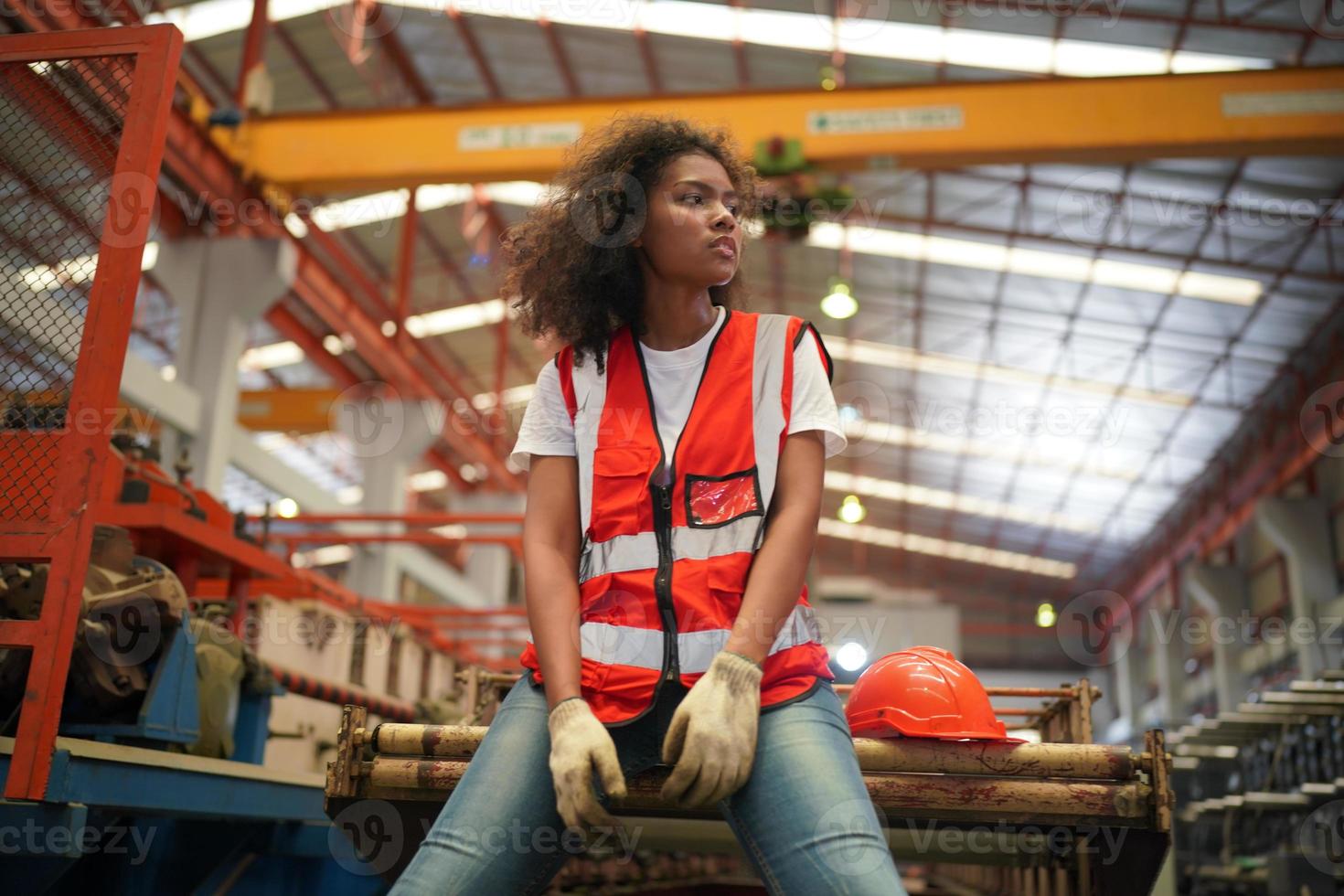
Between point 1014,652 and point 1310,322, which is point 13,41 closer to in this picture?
point 1310,322

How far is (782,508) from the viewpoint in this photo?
1.64m

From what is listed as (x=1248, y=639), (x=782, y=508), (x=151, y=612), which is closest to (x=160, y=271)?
(x=151, y=612)

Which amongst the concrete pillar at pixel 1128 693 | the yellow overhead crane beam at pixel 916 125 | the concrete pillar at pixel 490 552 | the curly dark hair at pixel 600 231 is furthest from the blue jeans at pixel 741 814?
the concrete pillar at pixel 1128 693

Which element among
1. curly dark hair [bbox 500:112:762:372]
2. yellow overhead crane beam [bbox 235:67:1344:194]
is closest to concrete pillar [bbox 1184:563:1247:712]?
yellow overhead crane beam [bbox 235:67:1344:194]

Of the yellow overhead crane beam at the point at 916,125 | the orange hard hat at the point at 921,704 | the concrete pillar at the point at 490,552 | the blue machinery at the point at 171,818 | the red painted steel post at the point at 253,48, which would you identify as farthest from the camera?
the concrete pillar at the point at 490,552

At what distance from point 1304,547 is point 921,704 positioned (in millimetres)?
15777

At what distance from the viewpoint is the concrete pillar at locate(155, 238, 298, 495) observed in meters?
10.3

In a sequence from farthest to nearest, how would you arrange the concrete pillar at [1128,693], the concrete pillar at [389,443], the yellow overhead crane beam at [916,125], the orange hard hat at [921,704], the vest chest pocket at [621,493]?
the concrete pillar at [1128,693]
the concrete pillar at [389,443]
the yellow overhead crane beam at [916,125]
the orange hard hat at [921,704]
the vest chest pocket at [621,493]

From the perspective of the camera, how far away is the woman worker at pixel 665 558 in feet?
4.71

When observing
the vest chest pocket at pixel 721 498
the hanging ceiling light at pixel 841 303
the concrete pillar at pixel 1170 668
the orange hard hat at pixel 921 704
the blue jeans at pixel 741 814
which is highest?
the hanging ceiling light at pixel 841 303

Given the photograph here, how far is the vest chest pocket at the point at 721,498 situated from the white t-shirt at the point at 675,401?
0.05m

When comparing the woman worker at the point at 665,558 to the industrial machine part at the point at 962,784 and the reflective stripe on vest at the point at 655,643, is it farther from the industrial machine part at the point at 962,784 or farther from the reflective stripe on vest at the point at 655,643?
the industrial machine part at the point at 962,784

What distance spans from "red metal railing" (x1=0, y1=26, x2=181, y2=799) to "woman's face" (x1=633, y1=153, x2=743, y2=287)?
4.08 ft

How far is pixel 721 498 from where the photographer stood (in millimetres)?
1665
